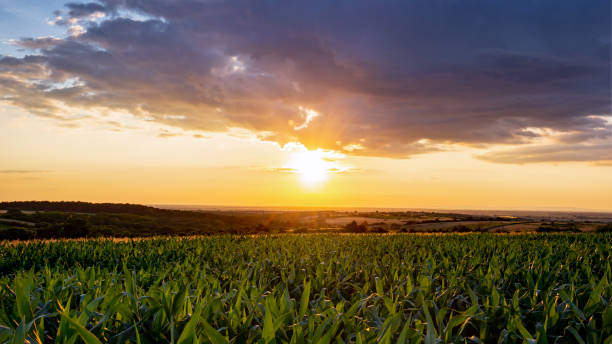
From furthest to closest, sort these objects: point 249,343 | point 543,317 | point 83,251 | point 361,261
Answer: point 83,251, point 361,261, point 543,317, point 249,343

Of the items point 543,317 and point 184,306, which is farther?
point 543,317

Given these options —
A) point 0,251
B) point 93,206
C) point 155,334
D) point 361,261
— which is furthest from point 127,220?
point 155,334

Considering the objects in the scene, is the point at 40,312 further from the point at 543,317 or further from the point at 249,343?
the point at 543,317

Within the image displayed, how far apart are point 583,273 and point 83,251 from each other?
1671 centimetres

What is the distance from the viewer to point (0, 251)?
15922mm

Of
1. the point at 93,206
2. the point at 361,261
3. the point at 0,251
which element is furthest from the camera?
the point at 93,206

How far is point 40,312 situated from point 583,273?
11.1 metres

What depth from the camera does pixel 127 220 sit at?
72.6 metres

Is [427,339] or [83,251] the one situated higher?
[427,339]

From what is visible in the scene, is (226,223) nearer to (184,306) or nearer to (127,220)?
(127,220)

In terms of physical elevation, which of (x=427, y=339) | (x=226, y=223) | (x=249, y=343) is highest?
(x=427, y=339)

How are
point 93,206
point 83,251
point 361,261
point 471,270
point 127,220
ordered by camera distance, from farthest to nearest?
point 93,206, point 127,220, point 83,251, point 361,261, point 471,270

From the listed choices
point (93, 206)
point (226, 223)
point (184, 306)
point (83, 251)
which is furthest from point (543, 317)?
point (93, 206)

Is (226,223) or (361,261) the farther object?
(226,223)
